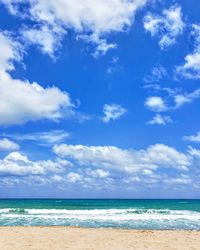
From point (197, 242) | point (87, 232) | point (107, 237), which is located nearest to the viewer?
point (197, 242)

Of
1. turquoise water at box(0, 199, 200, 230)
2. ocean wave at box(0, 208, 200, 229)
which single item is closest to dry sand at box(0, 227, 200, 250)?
turquoise water at box(0, 199, 200, 230)

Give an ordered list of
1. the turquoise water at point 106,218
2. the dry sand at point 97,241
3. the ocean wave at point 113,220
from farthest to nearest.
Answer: the turquoise water at point 106,218 → the ocean wave at point 113,220 → the dry sand at point 97,241

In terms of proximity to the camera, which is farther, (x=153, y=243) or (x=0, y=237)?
(x=0, y=237)

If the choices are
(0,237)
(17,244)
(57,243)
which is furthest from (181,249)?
(0,237)

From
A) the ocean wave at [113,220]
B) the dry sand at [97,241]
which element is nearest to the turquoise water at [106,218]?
the ocean wave at [113,220]

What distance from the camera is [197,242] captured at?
502 inches

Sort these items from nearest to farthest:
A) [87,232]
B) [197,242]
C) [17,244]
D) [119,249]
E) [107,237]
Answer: [119,249]
[17,244]
[197,242]
[107,237]
[87,232]

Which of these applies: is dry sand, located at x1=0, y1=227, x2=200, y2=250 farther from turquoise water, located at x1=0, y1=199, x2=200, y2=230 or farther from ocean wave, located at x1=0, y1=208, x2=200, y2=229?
ocean wave, located at x1=0, y1=208, x2=200, y2=229

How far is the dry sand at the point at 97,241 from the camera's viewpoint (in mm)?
11469

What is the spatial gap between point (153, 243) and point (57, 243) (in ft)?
11.5

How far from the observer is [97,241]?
12.6 m

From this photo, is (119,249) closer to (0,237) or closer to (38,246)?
(38,246)

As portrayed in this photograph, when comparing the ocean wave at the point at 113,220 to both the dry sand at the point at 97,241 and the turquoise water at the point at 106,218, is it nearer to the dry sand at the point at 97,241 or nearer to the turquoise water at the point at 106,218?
the turquoise water at the point at 106,218

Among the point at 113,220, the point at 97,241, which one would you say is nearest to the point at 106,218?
the point at 113,220
